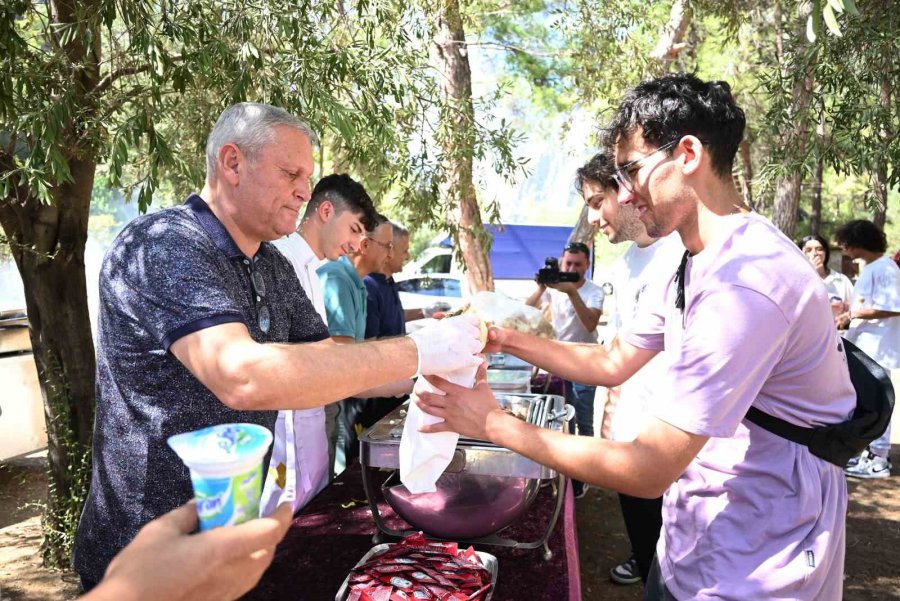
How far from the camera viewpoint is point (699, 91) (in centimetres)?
158

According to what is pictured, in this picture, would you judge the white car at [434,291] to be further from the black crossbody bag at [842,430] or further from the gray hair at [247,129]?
the black crossbody bag at [842,430]

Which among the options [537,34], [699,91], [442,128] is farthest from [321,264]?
[537,34]

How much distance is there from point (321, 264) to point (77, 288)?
58.4 inches

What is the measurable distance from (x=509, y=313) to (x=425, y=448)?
1973mm

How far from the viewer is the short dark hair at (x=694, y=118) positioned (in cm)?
153

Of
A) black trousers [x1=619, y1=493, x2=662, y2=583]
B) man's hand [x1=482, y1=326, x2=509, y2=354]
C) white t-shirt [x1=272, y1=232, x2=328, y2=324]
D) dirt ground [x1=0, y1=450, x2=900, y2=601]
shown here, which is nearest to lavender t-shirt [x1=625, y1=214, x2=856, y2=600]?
man's hand [x1=482, y1=326, x2=509, y2=354]

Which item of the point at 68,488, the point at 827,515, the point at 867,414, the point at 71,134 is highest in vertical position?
the point at 71,134

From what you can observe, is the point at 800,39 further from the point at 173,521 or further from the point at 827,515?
the point at 173,521

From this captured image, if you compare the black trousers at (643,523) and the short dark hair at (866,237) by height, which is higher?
the short dark hair at (866,237)

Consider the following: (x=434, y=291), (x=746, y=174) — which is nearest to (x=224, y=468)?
(x=434, y=291)

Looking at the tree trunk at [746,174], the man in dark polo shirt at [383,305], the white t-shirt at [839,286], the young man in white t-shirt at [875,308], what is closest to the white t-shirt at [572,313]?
the man in dark polo shirt at [383,305]

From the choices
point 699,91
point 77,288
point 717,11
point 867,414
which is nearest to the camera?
point 867,414

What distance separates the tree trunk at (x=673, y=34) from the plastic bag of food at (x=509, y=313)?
13.9 ft

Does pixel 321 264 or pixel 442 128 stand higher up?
pixel 442 128
